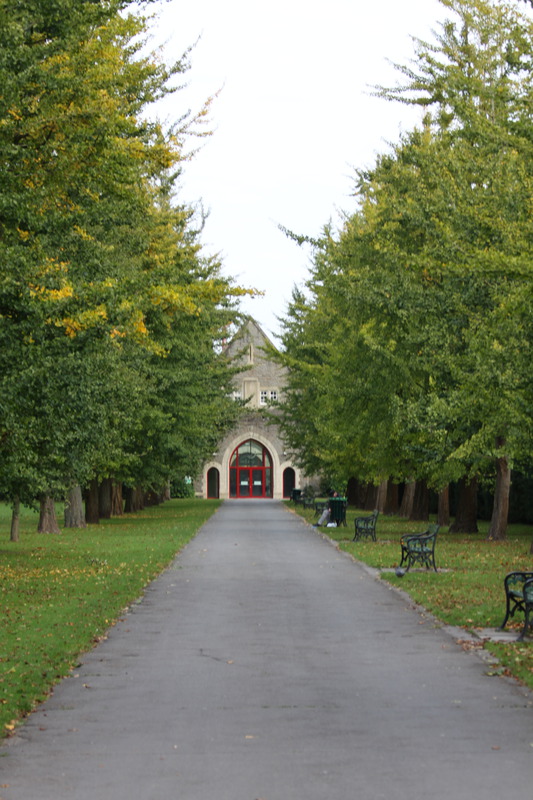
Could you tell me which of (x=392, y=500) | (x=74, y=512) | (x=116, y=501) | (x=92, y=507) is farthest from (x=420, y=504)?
(x=116, y=501)

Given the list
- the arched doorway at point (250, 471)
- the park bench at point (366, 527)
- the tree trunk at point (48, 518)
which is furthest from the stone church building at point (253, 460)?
the park bench at point (366, 527)

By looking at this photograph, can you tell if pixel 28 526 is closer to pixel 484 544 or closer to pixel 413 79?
pixel 484 544

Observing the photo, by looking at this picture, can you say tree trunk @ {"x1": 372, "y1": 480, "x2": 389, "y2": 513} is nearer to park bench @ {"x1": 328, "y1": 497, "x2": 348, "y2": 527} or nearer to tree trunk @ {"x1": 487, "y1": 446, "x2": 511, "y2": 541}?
park bench @ {"x1": 328, "y1": 497, "x2": 348, "y2": 527}

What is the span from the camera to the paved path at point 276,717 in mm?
6391

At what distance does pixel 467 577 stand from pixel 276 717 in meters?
11.4

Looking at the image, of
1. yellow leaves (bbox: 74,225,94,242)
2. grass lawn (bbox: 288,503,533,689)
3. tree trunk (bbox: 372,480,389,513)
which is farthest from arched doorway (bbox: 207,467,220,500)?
yellow leaves (bbox: 74,225,94,242)

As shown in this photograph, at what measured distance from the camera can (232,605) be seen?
15180mm

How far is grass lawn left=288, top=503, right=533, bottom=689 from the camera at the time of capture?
37.8 feet

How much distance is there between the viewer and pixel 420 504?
134 ft

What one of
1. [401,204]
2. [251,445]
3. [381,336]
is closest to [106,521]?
[381,336]

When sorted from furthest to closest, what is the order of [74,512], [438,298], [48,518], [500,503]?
[74,512], [48,518], [500,503], [438,298]

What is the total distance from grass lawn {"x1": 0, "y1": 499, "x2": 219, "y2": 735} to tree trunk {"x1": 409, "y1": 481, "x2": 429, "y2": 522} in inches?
419

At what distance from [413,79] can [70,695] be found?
2390 cm

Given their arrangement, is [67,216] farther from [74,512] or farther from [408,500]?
[408,500]
